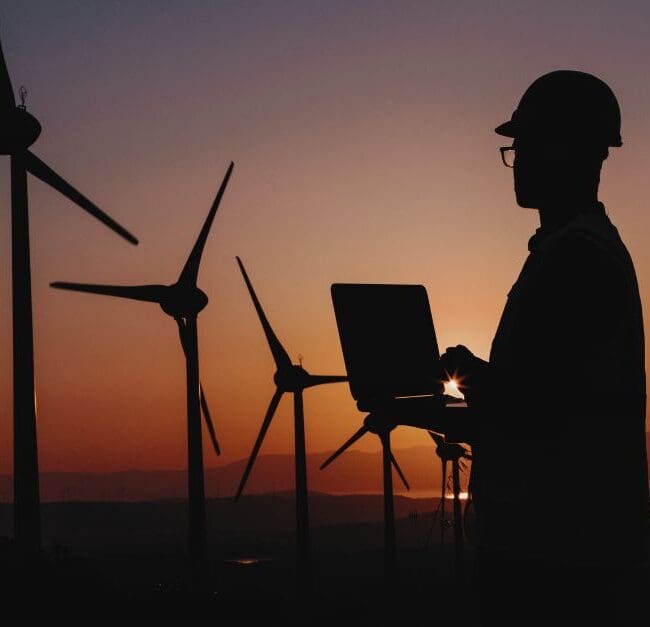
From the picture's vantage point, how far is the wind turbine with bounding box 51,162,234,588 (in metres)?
40.2

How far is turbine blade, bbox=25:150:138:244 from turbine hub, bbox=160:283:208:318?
17.5 meters

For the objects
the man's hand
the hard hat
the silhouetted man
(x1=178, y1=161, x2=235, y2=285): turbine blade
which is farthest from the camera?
(x1=178, y1=161, x2=235, y2=285): turbine blade

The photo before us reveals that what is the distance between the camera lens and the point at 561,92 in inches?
257

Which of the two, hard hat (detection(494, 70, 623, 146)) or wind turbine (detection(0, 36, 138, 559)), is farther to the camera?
wind turbine (detection(0, 36, 138, 559))

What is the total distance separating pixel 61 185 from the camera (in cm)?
2378

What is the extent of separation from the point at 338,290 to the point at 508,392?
1.17 m

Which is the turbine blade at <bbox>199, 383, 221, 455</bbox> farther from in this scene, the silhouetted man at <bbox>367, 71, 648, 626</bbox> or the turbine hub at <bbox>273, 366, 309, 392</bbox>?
the silhouetted man at <bbox>367, 71, 648, 626</bbox>

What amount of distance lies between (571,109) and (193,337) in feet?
115

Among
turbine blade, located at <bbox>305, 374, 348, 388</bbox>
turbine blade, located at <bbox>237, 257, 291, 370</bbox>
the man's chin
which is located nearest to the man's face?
the man's chin

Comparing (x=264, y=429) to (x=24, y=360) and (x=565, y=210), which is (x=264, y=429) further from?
(x=565, y=210)

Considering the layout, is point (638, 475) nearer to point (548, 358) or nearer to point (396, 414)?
point (548, 358)

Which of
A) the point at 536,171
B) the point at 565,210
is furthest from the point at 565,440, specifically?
the point at 536,171

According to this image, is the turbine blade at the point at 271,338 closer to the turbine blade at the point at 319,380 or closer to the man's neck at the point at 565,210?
the turbine blade at the point at 319,380

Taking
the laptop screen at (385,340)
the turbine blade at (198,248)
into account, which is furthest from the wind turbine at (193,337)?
the laptop screen at (385,340)
